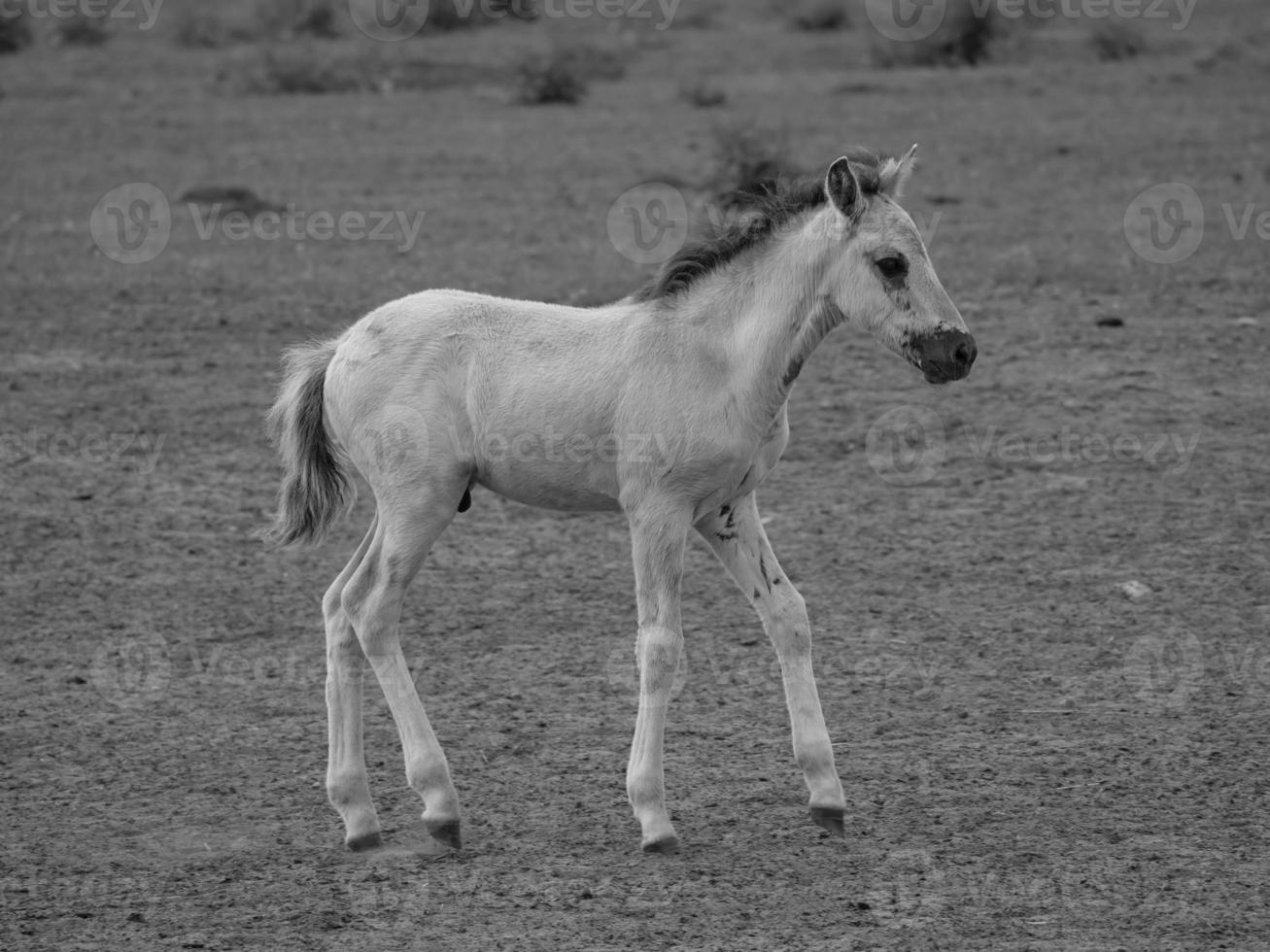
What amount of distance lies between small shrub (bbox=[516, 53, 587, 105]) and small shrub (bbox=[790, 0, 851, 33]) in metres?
10.1

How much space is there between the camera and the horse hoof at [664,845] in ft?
19.8

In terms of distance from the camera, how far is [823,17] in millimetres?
35469

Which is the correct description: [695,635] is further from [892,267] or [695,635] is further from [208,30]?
[208,30]

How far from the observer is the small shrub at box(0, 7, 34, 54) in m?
33.6

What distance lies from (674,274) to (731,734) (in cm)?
205

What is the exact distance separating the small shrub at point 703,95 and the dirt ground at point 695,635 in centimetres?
710

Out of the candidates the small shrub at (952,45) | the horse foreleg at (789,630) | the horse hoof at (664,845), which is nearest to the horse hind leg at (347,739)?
the horse hoof at (664,845)

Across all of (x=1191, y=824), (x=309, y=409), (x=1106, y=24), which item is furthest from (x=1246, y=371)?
(x=1106, y=24)

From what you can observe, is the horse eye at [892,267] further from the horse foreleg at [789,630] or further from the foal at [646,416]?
the horse foreleg at [789,630]

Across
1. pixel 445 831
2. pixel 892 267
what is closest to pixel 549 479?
pixel 445 831

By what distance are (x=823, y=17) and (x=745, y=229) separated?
30.5 meters

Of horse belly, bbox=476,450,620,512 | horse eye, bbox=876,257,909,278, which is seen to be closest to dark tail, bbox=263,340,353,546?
horse belly, bbox=476,450,620,512

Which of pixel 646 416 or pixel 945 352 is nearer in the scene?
pixel 945 352

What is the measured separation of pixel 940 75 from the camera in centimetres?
2806
